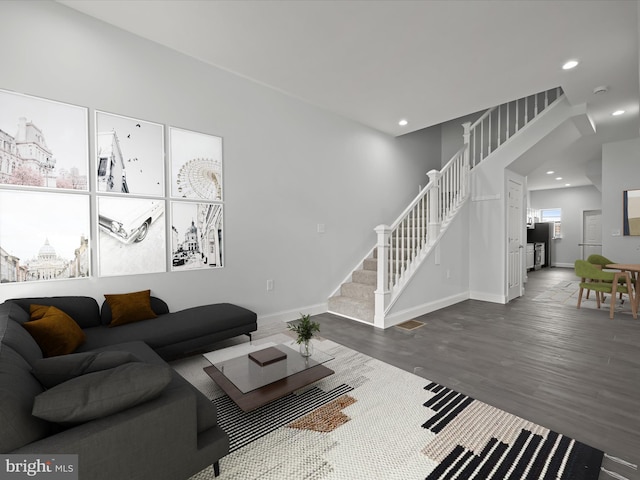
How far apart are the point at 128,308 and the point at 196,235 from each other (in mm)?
1001

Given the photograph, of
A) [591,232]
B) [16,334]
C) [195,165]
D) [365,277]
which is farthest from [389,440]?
[591,232]

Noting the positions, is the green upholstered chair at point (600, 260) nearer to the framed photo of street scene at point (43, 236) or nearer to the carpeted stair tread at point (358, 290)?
the carpeted stair tread at point (358, 290)

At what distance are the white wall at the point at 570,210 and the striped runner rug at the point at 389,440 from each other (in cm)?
1178

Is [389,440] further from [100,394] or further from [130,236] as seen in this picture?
[130,236]

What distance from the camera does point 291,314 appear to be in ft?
14.0

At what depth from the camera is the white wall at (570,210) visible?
10555 mm

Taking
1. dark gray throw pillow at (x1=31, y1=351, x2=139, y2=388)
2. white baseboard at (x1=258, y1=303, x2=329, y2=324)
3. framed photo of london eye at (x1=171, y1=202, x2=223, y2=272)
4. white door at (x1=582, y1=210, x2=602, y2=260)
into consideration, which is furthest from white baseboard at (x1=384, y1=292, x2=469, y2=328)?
white door at (x1=582, y1=210, x2=602, y2=260)

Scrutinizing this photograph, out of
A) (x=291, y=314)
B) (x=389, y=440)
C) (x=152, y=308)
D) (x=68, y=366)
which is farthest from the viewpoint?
(x=291, y=314)

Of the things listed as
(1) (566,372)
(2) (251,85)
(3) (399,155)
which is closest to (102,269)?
(2) (251,85)

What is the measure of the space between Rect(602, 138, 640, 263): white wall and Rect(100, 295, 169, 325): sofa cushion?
26.0 feet

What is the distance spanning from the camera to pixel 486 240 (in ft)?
18.1

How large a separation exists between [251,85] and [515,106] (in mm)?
4788

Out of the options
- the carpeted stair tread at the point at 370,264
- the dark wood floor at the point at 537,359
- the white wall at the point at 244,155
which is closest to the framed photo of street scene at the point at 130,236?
the white wall at the point at 244,155

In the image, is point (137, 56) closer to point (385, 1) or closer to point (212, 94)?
point (212, 94)
